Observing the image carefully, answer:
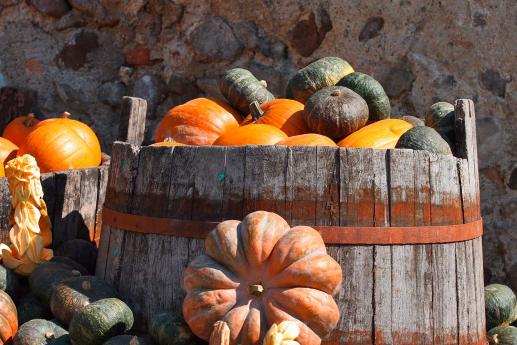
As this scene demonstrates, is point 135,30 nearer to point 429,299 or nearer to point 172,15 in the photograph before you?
point 172,15

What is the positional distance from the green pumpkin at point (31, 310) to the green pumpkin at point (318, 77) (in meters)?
1.73

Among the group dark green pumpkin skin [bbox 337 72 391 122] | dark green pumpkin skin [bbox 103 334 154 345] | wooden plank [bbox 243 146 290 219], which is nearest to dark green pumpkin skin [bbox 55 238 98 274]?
dark green pumpkin skin [bbox 103 334 154 345]

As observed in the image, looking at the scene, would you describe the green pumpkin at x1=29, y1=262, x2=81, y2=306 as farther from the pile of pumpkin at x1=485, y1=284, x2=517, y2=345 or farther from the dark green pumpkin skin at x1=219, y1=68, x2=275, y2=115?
the pile of pumpkin at x1=485, y1=284, x2=517, y2=345

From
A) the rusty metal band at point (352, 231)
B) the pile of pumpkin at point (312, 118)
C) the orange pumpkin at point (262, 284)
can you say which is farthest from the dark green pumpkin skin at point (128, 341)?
the pile of pumpkin at point (312, 118)

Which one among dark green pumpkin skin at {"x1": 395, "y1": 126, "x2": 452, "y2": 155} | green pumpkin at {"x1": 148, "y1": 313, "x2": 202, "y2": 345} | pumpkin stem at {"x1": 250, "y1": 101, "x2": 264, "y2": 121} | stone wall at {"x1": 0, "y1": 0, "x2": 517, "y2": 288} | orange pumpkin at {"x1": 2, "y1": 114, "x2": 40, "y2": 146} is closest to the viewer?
green pumpkin at {"x1": 148, "y1": 313, "x2": 202, "y2": 345}

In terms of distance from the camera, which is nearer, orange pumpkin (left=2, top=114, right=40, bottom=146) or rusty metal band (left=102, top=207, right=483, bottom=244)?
rusty metal band (left=102, top=207, right=483, bottom=244)

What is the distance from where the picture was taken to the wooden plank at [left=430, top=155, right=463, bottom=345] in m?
2.94

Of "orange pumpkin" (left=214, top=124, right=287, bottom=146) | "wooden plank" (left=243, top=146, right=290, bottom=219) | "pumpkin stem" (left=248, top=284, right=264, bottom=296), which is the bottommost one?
"pumpkin stem" (left=248, top=284, right=264, bottom=296)

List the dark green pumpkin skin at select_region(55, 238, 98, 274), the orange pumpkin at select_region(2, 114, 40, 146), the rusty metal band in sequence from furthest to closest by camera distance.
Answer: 1. the orange pumpkin at select_region(2, 114, 40, 146)
2. the dark green pumpkin skin at select_region(55, 238, 98, 274)
3. the rusty metal band

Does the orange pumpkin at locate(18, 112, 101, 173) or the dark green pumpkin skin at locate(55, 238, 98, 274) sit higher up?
the orange pumpkin at locate(18, 112, 101, 173)

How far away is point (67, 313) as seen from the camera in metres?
3.05

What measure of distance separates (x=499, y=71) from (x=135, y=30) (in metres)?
2.58

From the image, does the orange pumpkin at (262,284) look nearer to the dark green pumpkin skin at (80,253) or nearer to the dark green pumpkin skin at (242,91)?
the dark green pumpkin skin at (80,253)

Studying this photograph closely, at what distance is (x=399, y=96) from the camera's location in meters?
4.82
